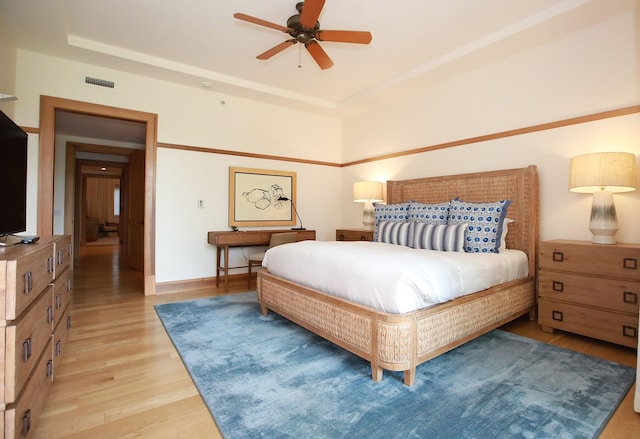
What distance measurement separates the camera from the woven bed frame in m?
1.80

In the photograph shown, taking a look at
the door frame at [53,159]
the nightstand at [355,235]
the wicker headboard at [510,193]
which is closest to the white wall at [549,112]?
the wicker headboard at [510,193]

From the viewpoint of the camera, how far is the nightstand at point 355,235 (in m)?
4.42

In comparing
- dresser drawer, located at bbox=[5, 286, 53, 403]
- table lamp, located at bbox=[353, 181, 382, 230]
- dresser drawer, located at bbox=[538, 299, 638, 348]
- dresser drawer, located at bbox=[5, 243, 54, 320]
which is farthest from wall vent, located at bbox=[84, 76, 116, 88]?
dresser drawer, located at bbox=[538, 299, 638, 348]

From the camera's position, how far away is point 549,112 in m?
3.04

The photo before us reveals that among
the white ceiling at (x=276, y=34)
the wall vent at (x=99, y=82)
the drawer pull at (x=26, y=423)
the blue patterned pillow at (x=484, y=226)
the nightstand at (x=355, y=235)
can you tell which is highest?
the white ceiling at (x=276, y=34)

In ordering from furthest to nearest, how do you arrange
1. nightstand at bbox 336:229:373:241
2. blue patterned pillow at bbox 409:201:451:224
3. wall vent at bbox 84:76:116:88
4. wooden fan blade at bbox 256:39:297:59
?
nightstand at bbox 336:229:373:241
wall vent at bbox 84:76:116:88
blue patterned pillow at bbox 409:201:451:224
wooden fan blade at bbox 256:39:297:59

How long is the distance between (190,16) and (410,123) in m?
2.90

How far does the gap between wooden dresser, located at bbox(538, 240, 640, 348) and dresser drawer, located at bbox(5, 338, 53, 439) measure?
336 cm

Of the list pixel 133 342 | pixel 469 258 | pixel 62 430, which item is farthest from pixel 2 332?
pixel 469 258

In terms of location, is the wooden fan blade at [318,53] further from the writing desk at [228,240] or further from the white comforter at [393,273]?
the writing desk at [228,240]

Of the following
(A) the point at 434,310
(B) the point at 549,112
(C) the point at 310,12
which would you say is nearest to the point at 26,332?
(A) the point at 434,310

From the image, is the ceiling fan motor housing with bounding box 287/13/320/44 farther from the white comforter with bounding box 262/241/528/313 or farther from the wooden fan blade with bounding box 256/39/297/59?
the white comforter with bounding box 262/241/528/313

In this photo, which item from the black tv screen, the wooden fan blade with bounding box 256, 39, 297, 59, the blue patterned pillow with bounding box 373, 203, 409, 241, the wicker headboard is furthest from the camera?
the blue patterned pillow with bounding box 373, 203, 409, 241

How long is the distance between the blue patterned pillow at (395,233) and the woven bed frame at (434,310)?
799 millimetres
